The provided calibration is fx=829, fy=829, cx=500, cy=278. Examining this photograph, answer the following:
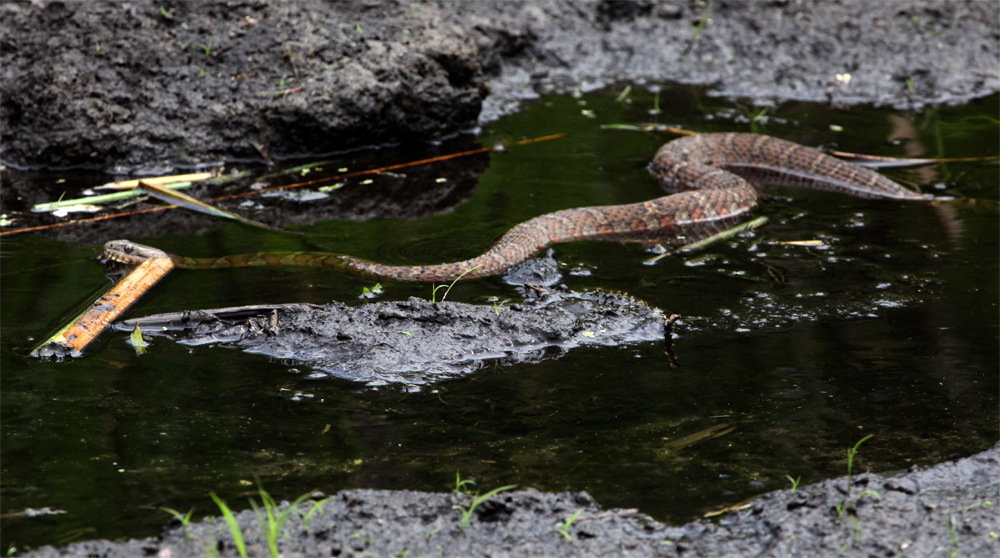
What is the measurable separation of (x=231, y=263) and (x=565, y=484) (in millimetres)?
3365

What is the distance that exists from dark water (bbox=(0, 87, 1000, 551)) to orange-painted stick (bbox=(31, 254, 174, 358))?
0.32 feet

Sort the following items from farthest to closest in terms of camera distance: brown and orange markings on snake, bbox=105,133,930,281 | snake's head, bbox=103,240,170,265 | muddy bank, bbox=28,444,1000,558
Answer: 1. brown and orange markings on snake, bbox=105,133,930,281
2. snake's head, bbox=103,240,170,265
3. muddy bank, bbox=28,444,1000,558

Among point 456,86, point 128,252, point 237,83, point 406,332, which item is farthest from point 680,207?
point 237,83

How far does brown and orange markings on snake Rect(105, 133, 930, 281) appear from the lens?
587 centimetres

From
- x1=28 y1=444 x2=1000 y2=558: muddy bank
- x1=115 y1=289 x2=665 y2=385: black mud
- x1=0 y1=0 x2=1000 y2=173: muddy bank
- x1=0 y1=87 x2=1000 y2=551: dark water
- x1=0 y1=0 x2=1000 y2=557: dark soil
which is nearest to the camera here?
x1=28 y1=444 x2=1000 y2=558: muddy bank

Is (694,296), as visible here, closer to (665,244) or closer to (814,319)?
(814,319)

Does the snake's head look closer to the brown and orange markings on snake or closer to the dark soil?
the brown and orange markings on snake

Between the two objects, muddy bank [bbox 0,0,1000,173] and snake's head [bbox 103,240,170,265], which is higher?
muddy bank [bbox 0,0,1000,173]

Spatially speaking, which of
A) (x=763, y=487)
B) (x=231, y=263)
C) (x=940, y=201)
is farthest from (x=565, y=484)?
(x=940, y=201)

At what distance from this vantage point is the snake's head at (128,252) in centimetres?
572

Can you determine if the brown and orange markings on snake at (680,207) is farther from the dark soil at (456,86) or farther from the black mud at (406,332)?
the dark soil at (456,86)

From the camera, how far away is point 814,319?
5125 millimetres

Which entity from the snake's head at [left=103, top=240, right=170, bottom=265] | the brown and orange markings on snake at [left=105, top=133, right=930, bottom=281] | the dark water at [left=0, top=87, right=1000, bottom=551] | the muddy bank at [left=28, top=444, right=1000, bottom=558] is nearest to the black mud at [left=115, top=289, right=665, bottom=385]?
the dark water at [left=0, top=87, right=1000, bottom=551]

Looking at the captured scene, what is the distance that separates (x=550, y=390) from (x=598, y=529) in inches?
46.8
